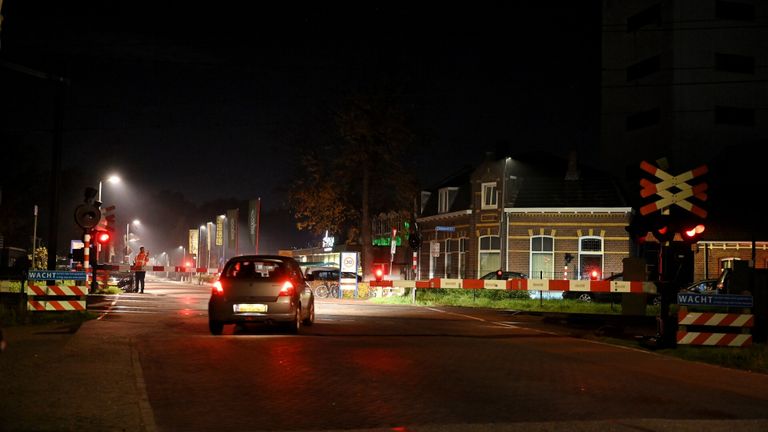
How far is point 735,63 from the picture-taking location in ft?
173

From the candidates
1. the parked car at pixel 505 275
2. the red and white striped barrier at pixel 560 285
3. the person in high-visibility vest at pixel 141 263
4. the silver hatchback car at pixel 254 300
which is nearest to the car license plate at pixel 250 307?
the silver hatchback car at pixel 254 300

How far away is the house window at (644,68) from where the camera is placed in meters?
53.9

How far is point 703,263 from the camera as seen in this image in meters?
41.8

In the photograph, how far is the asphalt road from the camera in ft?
25.5

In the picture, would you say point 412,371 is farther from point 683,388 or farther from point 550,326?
point 550,326

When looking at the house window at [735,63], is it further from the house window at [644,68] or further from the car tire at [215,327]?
the car tire at [215,327]

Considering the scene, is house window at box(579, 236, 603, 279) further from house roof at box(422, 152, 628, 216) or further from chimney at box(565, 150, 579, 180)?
chimney at box(565, 150, 579, 180)

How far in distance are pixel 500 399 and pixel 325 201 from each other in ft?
112

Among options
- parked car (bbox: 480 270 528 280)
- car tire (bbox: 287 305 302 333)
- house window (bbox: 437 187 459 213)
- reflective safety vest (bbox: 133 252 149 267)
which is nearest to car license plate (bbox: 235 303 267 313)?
car tire (bbox: 287 305 302 333)

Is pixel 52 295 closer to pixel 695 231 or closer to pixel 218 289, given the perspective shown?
pixel 218 289

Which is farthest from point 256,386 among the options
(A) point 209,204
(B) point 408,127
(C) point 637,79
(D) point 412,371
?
(A) point 209,204

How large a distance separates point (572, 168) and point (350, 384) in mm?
36416

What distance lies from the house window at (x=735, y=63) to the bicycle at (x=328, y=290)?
29822 millimetres

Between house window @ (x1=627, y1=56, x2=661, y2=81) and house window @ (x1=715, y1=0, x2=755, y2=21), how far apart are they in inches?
178
